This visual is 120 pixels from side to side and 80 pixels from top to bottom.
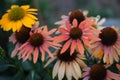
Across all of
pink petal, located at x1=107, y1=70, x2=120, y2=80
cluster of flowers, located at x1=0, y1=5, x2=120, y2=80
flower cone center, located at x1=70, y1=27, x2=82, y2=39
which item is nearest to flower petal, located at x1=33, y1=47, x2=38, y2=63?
cluster of flowers, located at x1=0, y1=5, x2=120, y2=80

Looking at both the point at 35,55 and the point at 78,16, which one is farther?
the point at 78,16

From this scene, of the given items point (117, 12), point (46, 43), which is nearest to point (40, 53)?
point (46, 43)

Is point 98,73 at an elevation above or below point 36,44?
Result: below

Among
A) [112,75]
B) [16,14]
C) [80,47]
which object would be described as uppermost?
[16,14]

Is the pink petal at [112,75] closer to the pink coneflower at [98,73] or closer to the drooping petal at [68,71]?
the pink coneflower at [98,73]

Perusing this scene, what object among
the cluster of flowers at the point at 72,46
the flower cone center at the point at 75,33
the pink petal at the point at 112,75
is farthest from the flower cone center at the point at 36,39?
the pink petal at the point at 112,75

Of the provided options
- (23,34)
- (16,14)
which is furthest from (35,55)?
(16,14)

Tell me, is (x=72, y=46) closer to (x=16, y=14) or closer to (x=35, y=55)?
(x=35, y=55)

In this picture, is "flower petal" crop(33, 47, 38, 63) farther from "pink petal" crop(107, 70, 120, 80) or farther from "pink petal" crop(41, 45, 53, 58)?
"pink petal" crop(107, 70, 120, 80)
